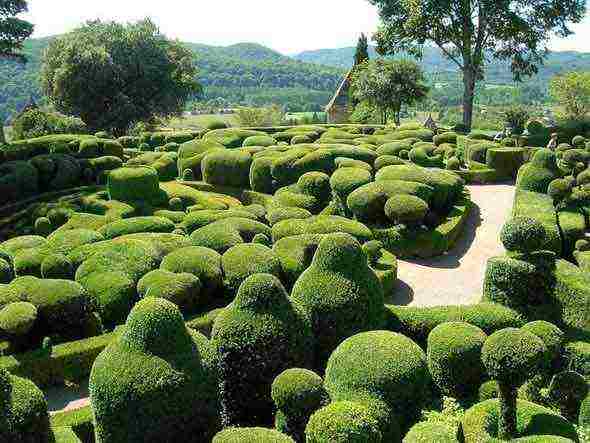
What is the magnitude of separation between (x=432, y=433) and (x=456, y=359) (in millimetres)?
2577

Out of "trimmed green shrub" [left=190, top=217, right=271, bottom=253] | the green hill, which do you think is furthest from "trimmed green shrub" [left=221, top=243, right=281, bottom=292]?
the green hill

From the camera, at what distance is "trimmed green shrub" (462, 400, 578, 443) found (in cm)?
919

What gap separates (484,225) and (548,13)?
829 inches

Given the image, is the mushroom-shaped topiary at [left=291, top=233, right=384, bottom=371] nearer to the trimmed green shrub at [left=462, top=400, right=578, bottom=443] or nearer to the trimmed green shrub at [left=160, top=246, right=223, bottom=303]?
the trimmed green shrub at [left=462, top=400, right=578, bottom=443]

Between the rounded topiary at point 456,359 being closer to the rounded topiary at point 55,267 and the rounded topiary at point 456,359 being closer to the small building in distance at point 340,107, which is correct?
the rounded topiary at point 55,267

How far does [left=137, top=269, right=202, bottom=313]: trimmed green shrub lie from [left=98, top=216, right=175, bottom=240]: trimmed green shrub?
5.67 meters

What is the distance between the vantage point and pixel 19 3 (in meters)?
36.9

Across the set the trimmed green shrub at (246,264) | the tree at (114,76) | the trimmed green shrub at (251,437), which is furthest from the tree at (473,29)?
the trimmed green shrub at (251,437)

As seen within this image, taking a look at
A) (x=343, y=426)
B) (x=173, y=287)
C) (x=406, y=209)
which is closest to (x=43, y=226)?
(x=173, y=287)

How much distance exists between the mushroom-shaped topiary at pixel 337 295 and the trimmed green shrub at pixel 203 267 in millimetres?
4527

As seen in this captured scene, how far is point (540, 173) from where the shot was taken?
22.2 meters

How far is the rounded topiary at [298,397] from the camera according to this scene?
920 cm

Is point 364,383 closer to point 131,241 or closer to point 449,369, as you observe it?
point 449,369

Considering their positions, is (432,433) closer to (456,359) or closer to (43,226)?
(456,359)
